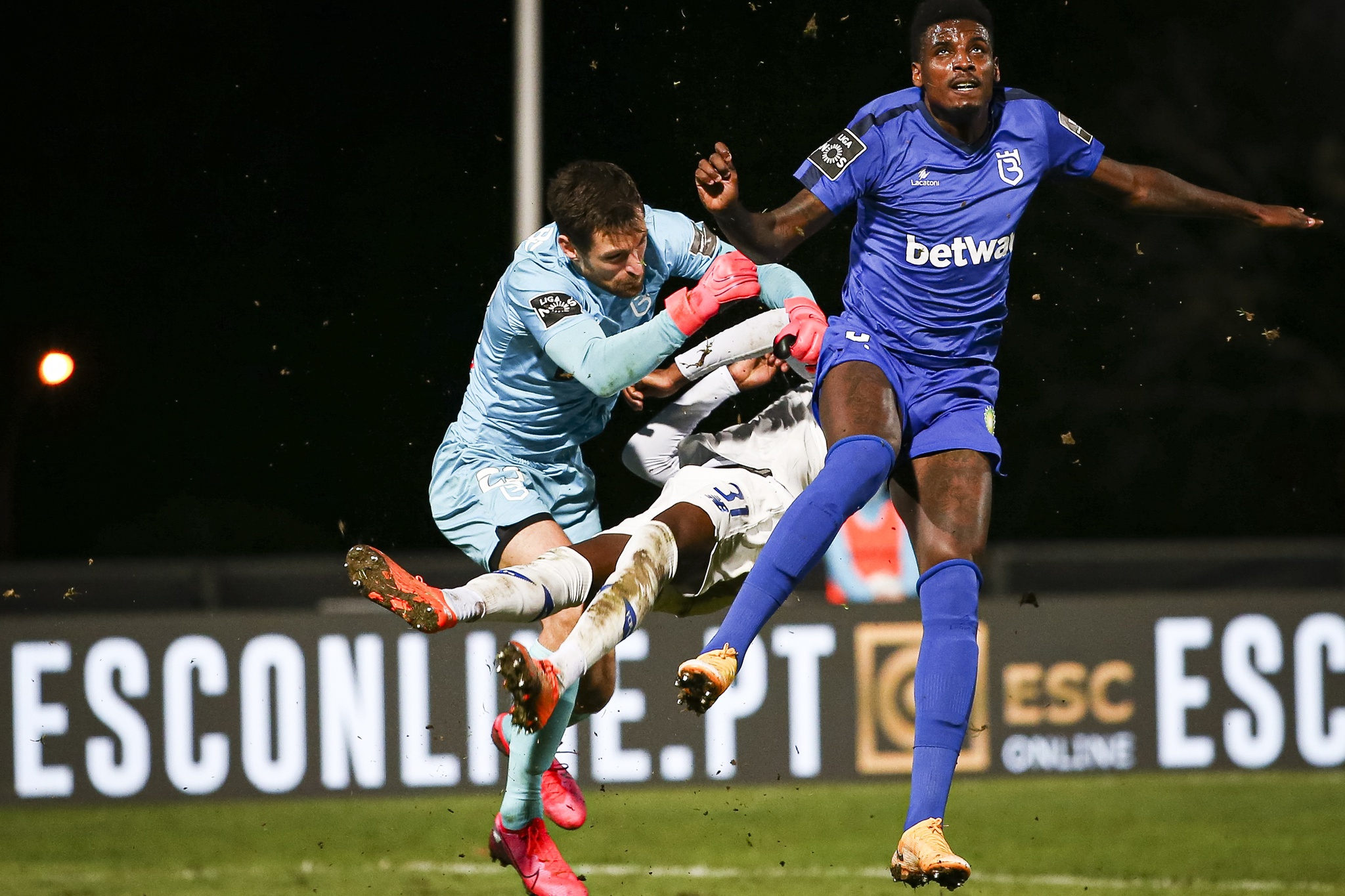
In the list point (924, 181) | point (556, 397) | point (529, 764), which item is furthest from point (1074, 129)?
point (529, 764)

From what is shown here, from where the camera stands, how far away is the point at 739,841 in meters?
8.94

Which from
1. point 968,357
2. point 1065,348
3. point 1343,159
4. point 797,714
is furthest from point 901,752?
point 1343,159

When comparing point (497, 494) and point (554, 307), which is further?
point (497, 494)

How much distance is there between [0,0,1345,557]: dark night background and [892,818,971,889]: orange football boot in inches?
468

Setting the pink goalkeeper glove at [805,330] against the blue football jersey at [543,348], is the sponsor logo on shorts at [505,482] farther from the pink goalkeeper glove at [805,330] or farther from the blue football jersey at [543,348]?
the pink goalkeeper glove at [805,330]

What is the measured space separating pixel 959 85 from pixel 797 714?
16.8 feet

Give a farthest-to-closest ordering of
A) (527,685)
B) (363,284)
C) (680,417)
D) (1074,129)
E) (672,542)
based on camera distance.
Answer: (363,284) < (680,417) < (1074,129) < (672,542) < (527,685)

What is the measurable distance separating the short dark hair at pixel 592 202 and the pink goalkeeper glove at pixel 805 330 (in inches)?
21.2

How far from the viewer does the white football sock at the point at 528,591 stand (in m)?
4.79

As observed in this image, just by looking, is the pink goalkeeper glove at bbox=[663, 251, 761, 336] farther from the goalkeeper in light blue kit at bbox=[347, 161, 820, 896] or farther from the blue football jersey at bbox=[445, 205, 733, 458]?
the blue football jersey at bbox=[445, 205, 733, 458]

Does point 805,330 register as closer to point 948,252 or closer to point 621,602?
point 948,252

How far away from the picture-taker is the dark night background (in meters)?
17.2

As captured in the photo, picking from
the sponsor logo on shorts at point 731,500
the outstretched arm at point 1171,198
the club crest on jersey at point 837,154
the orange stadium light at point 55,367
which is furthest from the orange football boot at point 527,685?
the orange stadium light at point 55,367

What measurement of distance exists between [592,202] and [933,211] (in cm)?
100
